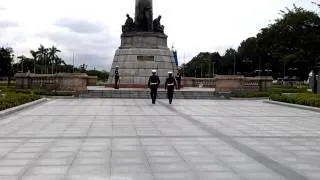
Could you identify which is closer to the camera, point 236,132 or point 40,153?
point 40,153

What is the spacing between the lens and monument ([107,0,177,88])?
144 ft

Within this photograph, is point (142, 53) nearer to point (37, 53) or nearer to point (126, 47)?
point (126, 47)

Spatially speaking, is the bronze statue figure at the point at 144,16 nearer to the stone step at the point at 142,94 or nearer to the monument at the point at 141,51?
the monument at the point at 141,51

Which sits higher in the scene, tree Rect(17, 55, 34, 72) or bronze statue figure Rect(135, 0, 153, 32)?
bronze statue figure Rect(135, 0, 153, 32)

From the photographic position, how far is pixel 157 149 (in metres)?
11.0

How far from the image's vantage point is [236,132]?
14.4m

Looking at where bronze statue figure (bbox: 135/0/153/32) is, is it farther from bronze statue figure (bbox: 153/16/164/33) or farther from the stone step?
the stone step

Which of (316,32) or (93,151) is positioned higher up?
(316,32)

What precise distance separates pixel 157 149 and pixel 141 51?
3341cm

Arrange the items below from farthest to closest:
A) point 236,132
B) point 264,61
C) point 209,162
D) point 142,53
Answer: point 264,61, point 142,53, point 236,132, point 209,162

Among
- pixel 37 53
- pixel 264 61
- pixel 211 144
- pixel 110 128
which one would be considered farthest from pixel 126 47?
pixel 37 53

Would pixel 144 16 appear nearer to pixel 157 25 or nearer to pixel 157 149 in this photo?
pixel 157 25

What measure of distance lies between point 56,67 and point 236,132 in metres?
110

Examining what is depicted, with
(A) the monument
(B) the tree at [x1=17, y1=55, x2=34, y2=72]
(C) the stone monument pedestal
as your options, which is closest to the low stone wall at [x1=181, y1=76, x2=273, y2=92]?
(C) the stone monument pedestal
